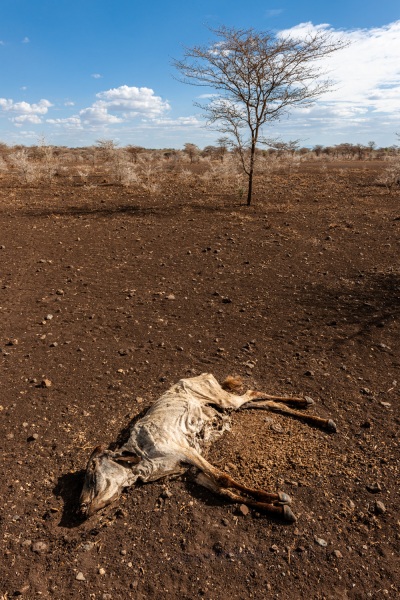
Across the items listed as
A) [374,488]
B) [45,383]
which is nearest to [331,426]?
[374,488]

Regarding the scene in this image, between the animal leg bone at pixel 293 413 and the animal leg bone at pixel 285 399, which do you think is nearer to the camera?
the animal leg bone at pixel 293 413

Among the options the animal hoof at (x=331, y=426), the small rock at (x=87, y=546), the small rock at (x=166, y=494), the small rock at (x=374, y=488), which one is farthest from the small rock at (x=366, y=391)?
the small rock at (x=87, y=546)

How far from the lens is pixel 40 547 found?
2.50 meters

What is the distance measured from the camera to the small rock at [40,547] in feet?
8.13

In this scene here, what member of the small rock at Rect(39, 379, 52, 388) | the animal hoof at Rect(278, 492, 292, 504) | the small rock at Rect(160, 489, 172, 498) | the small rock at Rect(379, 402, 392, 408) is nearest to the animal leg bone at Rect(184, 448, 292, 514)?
the animal hoof at Rect(278, 492, 292, 504)

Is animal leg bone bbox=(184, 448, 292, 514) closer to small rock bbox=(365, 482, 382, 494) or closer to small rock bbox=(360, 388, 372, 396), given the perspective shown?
small rock bbox=(365, 482, 382, 494)

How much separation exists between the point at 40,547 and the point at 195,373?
219 cm

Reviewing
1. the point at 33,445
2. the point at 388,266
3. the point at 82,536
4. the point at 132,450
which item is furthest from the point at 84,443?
the point at 388,266

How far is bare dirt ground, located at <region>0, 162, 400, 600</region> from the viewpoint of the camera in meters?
2.42

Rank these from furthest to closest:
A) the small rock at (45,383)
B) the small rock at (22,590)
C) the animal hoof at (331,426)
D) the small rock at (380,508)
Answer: the small rock at (45,383) < the animal hoof at (331,426) < the small rock at (380,508) < the small rock at (22,590)

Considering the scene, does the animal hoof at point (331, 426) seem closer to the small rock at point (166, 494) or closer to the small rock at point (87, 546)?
the small rock at point (166, 494)

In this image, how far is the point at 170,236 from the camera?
898cm

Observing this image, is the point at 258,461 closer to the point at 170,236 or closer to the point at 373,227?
the point at 170,236

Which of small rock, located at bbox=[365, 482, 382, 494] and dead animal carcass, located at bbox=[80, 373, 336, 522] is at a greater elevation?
dead animal carcass, located at bbox=[80, 373, 336, 522]
